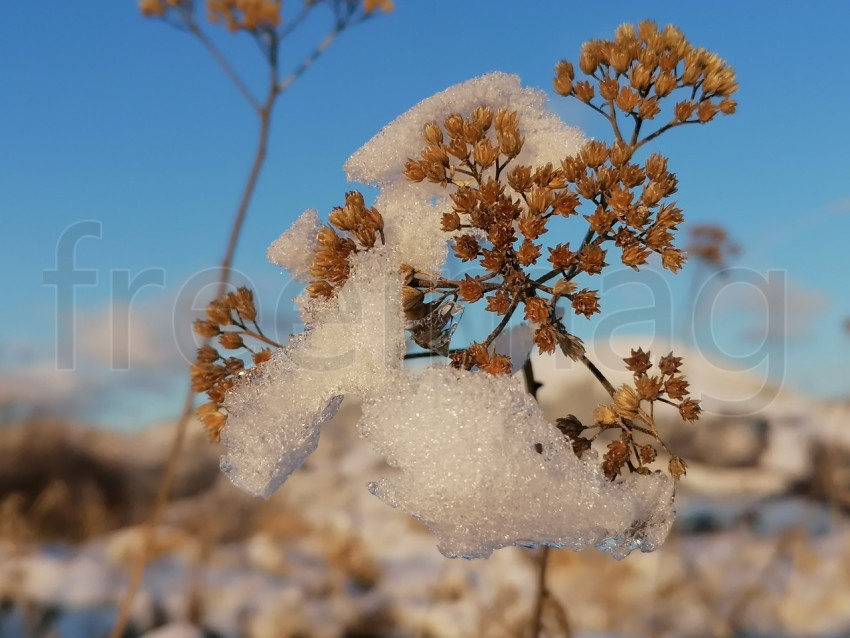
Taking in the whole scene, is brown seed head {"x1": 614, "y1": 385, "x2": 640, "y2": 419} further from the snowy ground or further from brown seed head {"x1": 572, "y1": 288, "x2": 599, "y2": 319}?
the snowy ground

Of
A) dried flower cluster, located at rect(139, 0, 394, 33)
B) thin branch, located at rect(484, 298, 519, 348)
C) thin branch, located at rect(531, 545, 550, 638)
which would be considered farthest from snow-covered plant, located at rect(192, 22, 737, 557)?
dried flower cluster, located at rect(139, 0, 394, 33)

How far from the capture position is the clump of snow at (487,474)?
114cm

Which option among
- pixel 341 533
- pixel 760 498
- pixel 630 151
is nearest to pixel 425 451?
pixel 630 151

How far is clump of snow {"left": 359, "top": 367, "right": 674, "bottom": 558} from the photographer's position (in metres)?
1.14

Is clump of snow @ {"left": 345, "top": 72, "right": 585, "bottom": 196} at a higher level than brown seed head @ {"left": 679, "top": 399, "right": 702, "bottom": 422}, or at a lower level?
higher

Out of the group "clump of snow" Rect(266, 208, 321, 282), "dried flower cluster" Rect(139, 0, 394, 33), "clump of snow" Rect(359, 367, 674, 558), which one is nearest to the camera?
"clump of snow" Rect(359, 367, 674, 558)

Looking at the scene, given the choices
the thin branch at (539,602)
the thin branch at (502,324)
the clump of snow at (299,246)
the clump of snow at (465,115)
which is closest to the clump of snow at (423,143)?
the clump of snow at (465,115)

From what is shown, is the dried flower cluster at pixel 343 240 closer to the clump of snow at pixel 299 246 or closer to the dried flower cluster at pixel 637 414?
the clump of snow at pixel 299 246

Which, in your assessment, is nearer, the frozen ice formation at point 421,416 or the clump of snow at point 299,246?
the frozen ice formation at point 421,416

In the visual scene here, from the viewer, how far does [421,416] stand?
1.17 metres

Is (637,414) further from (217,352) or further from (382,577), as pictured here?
(382,577)

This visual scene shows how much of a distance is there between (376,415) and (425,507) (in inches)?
6.2

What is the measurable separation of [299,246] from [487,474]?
54 centimetres

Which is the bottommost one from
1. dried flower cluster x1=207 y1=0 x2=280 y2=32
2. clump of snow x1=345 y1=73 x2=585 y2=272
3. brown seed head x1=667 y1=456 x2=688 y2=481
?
brown seed head x1=667 y1=456 x2=688 y2=481
